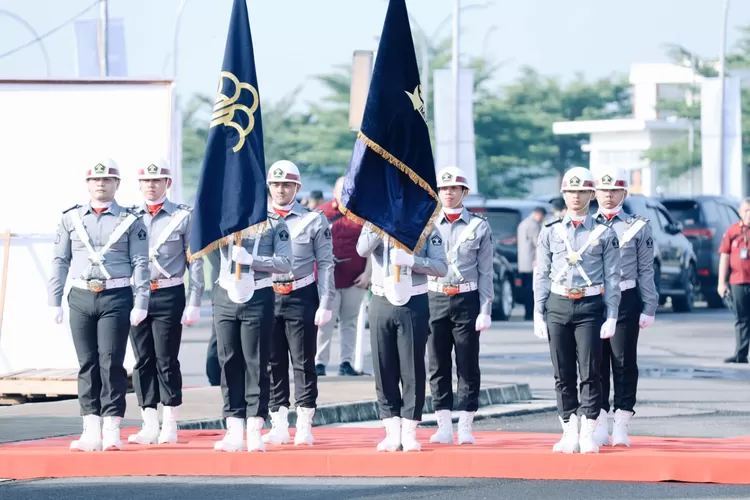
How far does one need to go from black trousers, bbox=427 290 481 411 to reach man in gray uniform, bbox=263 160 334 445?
2.59ft

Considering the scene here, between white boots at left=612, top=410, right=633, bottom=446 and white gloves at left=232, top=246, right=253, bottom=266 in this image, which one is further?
white boots at left=612, top=410, right=633, bottom=446

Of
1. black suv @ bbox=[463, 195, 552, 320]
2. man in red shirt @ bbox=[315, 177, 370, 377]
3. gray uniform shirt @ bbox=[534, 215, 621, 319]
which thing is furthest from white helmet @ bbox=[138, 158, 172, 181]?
black suv @ bbox=[463, 195, 552, 320]

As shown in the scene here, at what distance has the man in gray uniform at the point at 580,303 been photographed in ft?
37.2

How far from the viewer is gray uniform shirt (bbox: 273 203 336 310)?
12062 mm

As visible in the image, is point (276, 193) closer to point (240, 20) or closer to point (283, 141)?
point (240, 20)

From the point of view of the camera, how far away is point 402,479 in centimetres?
1095

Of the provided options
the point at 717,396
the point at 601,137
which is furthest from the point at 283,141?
the point at 717,396

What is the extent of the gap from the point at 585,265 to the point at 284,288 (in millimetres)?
2161

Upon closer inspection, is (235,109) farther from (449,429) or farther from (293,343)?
(449,429)

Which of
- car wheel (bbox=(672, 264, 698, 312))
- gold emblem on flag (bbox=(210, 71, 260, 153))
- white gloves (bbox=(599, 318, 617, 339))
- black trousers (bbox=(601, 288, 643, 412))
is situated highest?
gold emblem on flag (bbox=(210, 71, 260, 153))

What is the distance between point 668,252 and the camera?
93.4 feet

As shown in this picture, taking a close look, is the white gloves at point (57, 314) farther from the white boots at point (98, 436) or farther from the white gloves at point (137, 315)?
the white boots at point (98, 436)

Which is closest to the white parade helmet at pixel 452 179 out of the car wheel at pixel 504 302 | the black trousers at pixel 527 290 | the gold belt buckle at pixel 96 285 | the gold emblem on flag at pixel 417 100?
the gold emblem on flag at pixel 417 100

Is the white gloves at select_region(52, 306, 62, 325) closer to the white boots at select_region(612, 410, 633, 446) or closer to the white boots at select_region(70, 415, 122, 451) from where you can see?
the white boots at select_region(70, 415, 122, 451)
